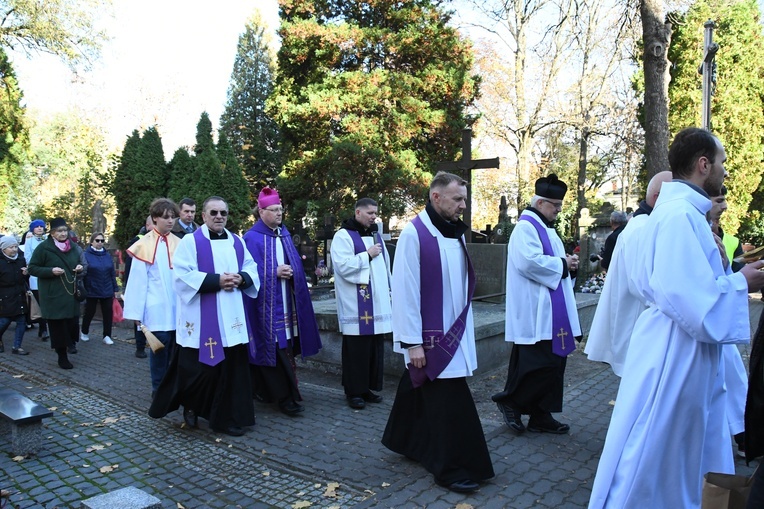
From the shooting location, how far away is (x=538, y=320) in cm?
479

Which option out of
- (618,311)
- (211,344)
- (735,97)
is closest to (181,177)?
(211,344)

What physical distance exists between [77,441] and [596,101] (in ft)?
83.2

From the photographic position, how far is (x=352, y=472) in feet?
13.9

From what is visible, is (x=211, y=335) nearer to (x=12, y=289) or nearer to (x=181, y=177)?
(x=12, y=289)

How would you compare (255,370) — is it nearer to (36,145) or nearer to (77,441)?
(77,441)

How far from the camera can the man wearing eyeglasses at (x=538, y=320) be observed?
476cm

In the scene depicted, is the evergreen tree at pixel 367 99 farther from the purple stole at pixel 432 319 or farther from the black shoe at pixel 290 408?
the purple stole at pixel 432 319

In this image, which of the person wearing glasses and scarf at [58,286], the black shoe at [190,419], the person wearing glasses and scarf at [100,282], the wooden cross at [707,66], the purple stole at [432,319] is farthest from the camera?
→ the wooden cross at [707,66]

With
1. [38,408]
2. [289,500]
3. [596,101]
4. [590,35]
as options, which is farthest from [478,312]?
[596,101]

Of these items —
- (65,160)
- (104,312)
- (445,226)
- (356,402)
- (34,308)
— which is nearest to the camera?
(445,226)

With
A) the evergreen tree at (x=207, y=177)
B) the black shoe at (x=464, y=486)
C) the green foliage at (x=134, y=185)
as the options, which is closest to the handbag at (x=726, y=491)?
the black shoe at (x=464, y=486)

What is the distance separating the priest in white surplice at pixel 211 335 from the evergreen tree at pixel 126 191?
15.7 metres

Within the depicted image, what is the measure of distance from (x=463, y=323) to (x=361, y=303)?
2.21 meters

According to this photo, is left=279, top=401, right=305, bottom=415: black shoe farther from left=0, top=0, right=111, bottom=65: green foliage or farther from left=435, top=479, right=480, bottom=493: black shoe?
left=0, top=0, right=111, bottom=65: green foliage
